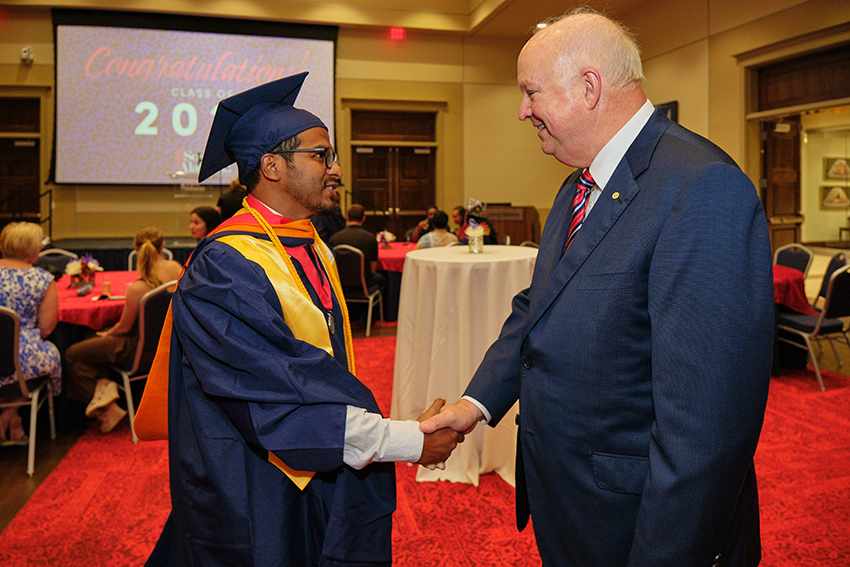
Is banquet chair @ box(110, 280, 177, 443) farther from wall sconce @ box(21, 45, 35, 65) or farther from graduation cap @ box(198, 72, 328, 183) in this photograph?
wall sconce @ box(21, 45, 35, 65)

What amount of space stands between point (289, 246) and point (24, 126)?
→ 10.8 m

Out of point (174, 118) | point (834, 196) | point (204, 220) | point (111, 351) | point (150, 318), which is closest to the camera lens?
point (150, 318)

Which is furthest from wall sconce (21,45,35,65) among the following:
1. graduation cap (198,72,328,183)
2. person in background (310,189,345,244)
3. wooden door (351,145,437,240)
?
graduation cap (198,72,328,183)

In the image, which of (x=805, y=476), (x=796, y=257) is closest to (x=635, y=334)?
(x=805, y=476)

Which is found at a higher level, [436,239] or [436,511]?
[436,239]

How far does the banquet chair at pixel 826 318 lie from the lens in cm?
425

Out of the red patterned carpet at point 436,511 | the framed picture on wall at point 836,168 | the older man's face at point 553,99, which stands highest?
the framed picture on wall at point 836,168

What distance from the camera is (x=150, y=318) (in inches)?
141

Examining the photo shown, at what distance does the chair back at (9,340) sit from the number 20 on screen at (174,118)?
7593mm

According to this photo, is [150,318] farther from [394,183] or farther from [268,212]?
[394,183]

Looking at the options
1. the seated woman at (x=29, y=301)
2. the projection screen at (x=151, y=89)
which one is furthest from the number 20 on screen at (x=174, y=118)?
the seated woman at (x=29, y=301)

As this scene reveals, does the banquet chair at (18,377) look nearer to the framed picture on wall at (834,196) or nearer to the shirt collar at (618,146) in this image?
the shirt collar at (618,146)

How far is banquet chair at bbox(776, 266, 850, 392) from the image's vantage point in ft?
14.0

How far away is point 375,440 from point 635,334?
1.94ft
